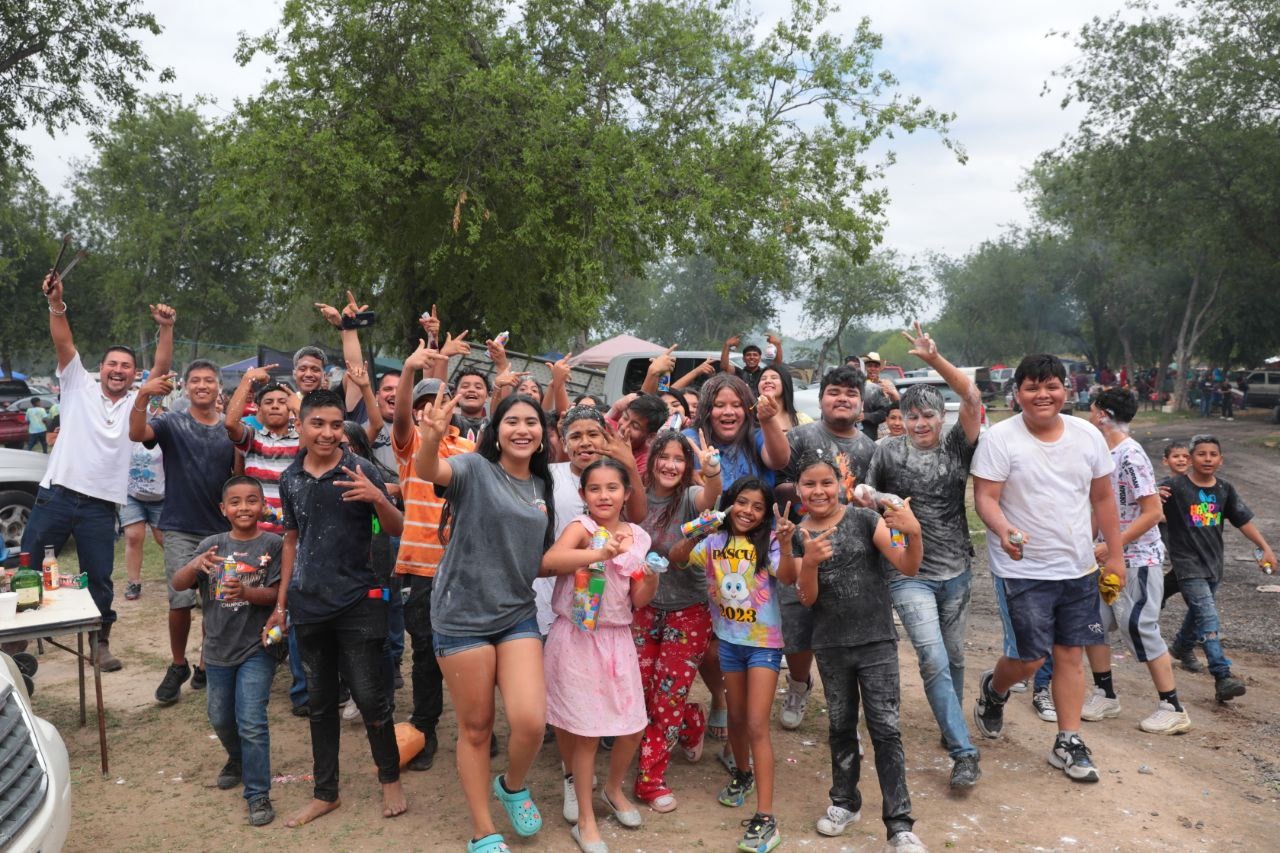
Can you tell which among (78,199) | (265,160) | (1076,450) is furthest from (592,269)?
(78,199)

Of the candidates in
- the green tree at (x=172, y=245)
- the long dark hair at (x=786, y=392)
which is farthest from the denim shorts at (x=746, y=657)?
the green tree at (x=172, y=245)

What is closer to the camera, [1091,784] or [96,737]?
[1091,784]

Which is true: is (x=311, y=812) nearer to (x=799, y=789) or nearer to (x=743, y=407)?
(x=799, y=789)

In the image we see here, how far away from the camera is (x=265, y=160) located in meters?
15.9

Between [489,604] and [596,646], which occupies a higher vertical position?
[489,604]

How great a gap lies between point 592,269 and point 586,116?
2.97 m

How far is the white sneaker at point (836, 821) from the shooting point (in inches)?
158

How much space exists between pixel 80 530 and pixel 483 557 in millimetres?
3354

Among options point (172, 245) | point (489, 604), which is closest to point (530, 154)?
point (489, 604)

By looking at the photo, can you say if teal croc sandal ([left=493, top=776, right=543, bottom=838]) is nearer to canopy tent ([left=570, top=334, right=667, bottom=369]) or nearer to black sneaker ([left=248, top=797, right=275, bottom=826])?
black sneaker ([left=248, top=797, right=275, bottom=826])

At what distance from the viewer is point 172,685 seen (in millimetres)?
5668

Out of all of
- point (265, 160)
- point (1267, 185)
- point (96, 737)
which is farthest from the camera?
point (1267, 185)

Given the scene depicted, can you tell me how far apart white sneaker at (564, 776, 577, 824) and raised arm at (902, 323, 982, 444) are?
239 centimetres

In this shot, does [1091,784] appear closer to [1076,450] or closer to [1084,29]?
[1076,450]
